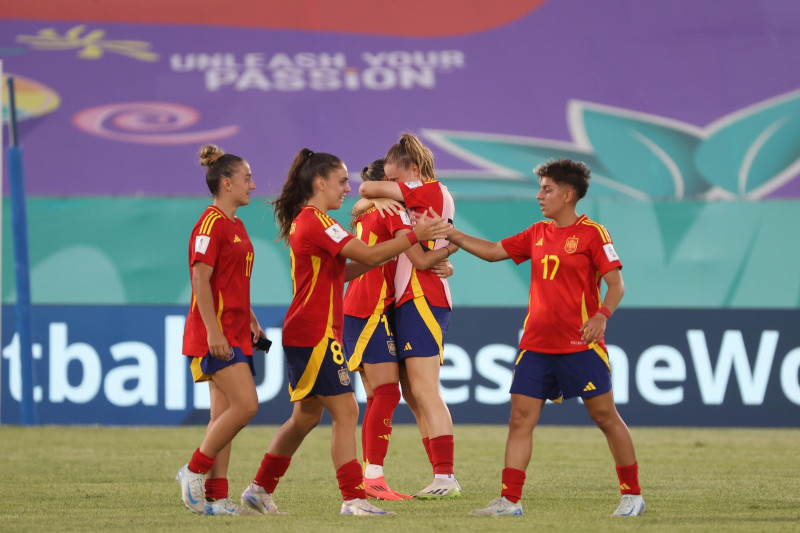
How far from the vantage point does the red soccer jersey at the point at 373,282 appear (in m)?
6.18

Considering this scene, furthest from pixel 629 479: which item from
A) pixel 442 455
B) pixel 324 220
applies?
pixel 324 220

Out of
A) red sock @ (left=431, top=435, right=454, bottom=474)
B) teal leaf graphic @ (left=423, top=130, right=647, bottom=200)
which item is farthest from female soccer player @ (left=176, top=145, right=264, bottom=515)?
teal leaf graphic @ (left=423, top=130, right=647, bottom=200)

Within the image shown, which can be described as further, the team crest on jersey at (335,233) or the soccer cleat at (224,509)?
the soccer cleat at (224,509)

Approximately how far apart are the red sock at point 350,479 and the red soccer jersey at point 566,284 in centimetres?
100

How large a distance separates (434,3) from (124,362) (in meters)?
7.51

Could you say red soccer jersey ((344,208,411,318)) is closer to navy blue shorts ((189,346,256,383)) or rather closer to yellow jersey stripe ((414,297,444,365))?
yellow jersey stripe ((414,297,444,365))

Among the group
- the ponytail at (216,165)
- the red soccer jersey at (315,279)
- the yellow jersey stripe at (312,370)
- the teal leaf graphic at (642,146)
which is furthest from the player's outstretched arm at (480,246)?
the teal leaf graphic at (642,146)

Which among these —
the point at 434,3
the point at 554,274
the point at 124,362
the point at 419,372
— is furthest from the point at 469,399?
the point at 434,3

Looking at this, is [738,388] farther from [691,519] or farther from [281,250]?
[691,519]

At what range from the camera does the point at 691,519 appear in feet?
16.9

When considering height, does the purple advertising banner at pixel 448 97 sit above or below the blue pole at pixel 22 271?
above

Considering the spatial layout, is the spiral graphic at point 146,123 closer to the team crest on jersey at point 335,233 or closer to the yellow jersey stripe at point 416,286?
the yellow jersey stripe at point 416,286

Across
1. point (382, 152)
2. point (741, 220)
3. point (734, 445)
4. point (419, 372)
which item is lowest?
point (734, 445)

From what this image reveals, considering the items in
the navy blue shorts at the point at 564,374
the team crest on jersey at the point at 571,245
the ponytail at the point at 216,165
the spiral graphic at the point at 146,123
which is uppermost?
the spiral graphic at the point at 146,123
